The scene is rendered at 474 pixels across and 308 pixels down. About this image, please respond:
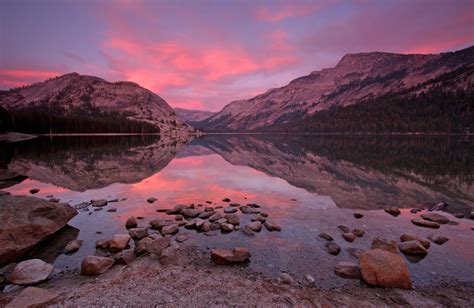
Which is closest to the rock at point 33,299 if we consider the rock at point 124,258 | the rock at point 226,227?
the rock at point 124,258

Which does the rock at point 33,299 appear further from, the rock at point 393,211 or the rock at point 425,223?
the rock at point 393,211

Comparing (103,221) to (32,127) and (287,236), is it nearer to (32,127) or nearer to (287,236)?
(287,236)

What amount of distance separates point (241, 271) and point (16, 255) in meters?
9.81

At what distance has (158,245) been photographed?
1091 cm

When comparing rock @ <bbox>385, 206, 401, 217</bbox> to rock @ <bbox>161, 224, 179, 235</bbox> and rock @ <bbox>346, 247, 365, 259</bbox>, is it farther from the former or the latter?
rock @ <bbox>161, 224, 179, 235</bbox>

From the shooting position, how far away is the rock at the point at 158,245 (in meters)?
10.6

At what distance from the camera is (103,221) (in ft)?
49.1

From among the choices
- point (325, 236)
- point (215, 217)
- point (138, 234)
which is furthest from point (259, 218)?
point (138, 234)

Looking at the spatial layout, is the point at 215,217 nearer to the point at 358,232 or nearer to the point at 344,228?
the point at 344,228

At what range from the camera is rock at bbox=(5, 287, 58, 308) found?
6.51 m

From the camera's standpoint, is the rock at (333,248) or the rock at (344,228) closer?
the rock at (333,248)

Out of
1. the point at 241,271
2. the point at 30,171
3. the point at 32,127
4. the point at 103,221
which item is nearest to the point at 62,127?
the point at 32,127

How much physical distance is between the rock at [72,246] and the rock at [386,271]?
500 inches

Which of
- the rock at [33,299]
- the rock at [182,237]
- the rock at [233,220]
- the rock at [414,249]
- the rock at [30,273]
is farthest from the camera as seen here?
the rock at [233,220]
